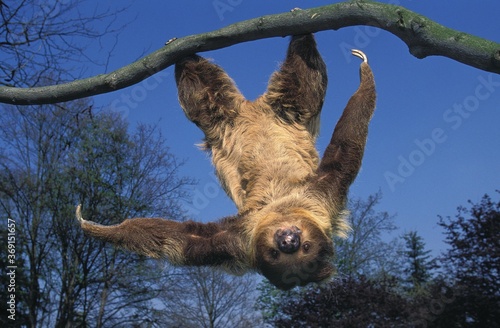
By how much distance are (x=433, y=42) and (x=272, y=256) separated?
2.40 m

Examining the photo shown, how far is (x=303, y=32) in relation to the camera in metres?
4.93

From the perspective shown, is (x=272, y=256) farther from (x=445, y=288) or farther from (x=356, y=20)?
(x=445, y=288)

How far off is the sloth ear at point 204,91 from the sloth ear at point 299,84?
0.45 m

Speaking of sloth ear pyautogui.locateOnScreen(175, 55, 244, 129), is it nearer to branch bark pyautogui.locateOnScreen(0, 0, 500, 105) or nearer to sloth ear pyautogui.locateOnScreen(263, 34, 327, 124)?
sloth ear pyautogui.locateOnScreen(263, 34, 327, 124)

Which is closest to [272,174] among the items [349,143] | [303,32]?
[349,143]

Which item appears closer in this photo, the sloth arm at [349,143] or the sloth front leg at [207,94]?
the sloth arm at [349,143]

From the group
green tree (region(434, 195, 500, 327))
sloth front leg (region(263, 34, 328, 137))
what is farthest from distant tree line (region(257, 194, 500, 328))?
sloth front leg (region(263, 34, 328, 137))

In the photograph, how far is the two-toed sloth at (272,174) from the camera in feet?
17.4

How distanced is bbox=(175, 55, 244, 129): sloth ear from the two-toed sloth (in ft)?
0.04

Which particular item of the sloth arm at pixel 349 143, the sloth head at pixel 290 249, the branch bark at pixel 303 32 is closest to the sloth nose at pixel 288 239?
the sloth head at pixel 290 249

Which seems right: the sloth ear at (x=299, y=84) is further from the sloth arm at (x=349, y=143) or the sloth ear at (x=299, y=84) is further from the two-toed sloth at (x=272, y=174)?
the sloth arm at (x=349, y=143)

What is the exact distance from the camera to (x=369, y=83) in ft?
18.1

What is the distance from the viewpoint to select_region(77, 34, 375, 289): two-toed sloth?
5316mm

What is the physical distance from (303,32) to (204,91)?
→ 1.85 metres
